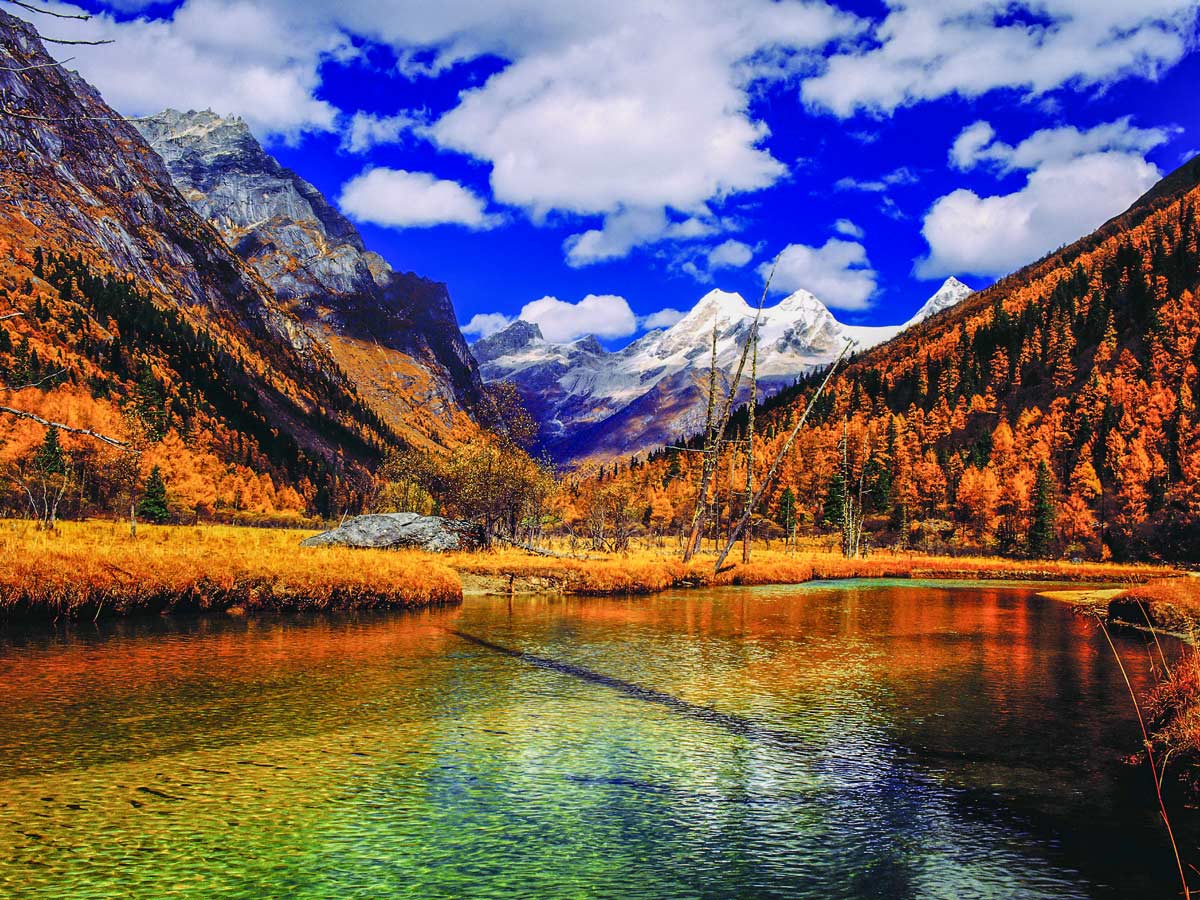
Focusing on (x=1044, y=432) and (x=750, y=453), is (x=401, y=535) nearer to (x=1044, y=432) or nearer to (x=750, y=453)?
(x=750, y=453)

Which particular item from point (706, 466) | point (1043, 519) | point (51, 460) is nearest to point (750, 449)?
point (706, 466)

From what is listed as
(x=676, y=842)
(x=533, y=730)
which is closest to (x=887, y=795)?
(x=676, y=842)

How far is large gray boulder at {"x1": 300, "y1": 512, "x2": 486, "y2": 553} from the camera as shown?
49438mm

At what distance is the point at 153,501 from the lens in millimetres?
95000

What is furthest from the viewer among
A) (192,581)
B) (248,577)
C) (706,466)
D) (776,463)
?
(706,466)

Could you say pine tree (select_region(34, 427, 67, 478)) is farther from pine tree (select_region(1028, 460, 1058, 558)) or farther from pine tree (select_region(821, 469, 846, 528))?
pine tree (select_region(1028, 460, 1058, 558))

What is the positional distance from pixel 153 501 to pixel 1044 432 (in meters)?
133

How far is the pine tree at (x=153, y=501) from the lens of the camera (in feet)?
305

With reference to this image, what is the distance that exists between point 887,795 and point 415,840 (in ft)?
21.8

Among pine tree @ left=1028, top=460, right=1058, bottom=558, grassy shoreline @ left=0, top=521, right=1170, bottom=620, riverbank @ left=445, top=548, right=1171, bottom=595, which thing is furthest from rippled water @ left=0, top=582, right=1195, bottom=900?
pine tree @ left=1028, top=460, right=1058, bottom=558

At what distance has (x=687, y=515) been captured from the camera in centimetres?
14388

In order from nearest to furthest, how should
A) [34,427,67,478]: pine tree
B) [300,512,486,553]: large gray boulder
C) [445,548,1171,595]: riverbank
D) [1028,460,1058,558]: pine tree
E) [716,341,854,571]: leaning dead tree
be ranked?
[716,341,854,571]: leaning dead tree
[445,548,1171,595]: riverbank
[300,512,486,553]: large gray boulder
[34,427,67,478]: pine tree
[1028,460,1058,558]: pine tree

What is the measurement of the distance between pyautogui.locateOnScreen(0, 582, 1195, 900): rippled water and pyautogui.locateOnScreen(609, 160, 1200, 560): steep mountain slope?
5994cm

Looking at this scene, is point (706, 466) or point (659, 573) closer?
point (659, 573)
